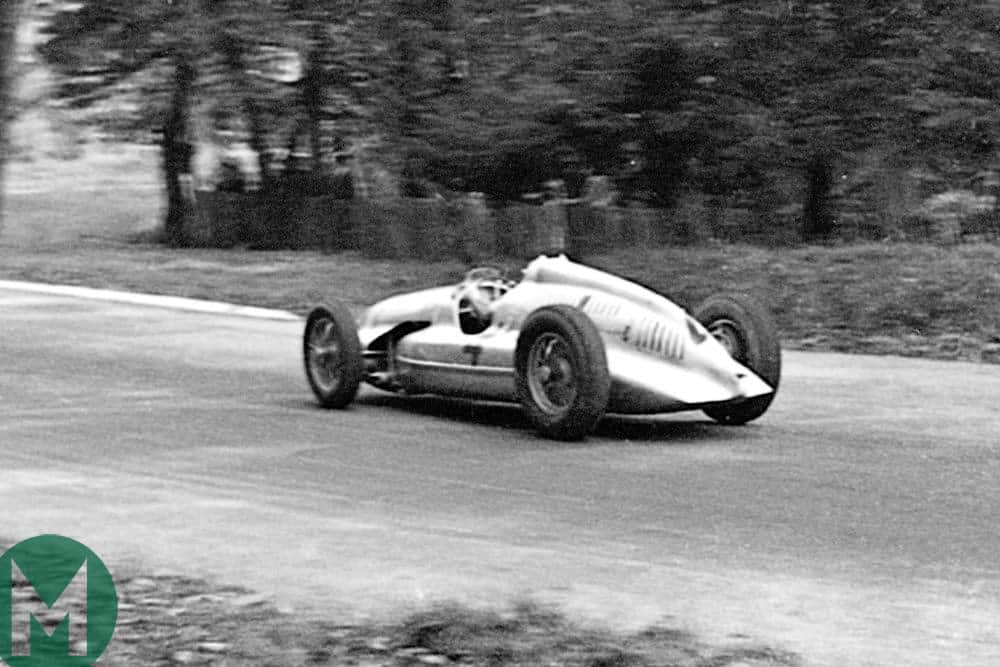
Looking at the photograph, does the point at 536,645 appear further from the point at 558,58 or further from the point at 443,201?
the point at 443,201

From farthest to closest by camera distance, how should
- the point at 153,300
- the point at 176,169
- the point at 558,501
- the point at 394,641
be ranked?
1. the point at 176,169
2. the point at 153,300
3. the point at 558,501
4. the point at 394,641

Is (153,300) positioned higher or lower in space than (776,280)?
lower

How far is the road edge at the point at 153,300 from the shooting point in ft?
56.4

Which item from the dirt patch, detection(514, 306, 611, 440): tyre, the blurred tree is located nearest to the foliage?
the blurred tree

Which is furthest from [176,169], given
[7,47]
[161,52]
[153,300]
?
[153,300]

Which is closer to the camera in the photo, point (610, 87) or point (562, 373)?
point (562, 373)

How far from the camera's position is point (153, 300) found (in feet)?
60.8

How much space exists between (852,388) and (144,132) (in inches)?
694

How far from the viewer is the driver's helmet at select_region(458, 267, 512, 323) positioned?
36.6 ft

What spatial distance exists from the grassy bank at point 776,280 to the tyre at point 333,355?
453 cm

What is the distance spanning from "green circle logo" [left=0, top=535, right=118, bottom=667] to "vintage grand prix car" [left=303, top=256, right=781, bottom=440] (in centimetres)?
307

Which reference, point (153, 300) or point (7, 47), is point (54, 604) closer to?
point (153, 300)

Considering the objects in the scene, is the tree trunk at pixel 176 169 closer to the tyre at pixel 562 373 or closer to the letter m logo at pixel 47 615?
the tyre at pixel 562 373

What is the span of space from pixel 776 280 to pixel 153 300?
19.1ft
